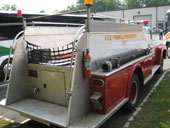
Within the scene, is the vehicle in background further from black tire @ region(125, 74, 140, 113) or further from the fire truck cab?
black tire @ region(125, 74, 140, 113)

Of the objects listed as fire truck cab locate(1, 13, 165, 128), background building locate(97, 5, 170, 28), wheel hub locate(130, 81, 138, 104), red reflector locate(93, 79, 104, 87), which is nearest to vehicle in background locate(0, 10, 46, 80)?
fire truck cab locate(1, 13, 165, 128)

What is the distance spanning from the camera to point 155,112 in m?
4.25

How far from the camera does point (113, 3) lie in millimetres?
95500

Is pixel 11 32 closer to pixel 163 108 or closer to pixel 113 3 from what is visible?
pixel 163 108

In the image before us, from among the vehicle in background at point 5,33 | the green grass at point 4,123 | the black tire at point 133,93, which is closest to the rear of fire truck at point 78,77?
the black tire at point 133,93

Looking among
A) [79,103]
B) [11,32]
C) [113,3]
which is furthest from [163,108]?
[113,3]

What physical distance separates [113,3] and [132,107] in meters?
97.5

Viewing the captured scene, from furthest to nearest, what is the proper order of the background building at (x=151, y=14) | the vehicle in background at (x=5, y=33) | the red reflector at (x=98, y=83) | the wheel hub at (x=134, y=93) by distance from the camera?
the background building at (x=151, y=14)
the vehicle in background at (x=5, y=33)
the wheel hub at (x=134, y=93)
the red reflector at (x=98, y=83)

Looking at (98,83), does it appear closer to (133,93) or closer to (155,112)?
(133,93)

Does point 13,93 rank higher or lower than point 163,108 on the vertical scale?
higher

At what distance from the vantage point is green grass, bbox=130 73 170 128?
3760 millimetres

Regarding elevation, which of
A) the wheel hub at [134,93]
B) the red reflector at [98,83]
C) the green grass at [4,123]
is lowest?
the green grass at [4,123]

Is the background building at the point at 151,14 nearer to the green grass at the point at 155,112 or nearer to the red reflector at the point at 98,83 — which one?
the green grass at the point at 155,112

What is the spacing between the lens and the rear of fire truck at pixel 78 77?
117 inches
